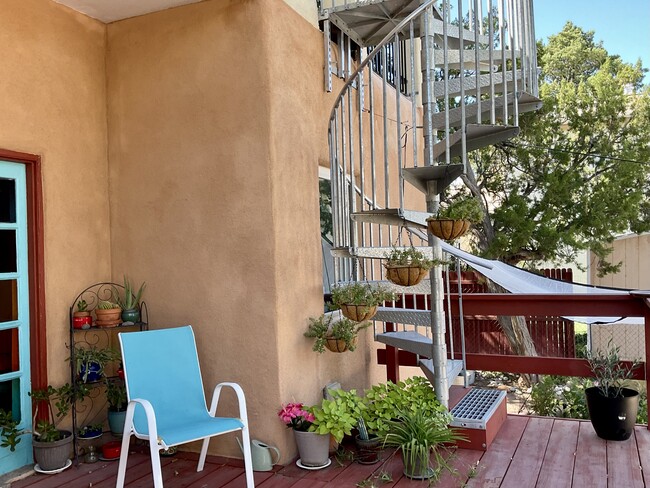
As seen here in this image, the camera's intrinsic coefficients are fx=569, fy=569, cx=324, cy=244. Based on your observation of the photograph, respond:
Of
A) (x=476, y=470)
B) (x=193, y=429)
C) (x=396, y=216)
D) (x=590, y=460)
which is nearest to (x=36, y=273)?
(x=193, y=429)

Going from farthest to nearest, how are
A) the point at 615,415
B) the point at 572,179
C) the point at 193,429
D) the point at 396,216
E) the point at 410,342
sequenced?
the point at 572,179, the point at 410,342, the point at 615,415, the point at 396,216, the point at 193,429

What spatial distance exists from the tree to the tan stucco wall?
6.90 m

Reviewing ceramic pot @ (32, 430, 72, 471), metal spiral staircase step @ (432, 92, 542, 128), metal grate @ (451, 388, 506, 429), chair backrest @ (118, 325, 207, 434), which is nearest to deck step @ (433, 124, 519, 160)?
metal spiral staircase step @ (432, 92, 542, 128)

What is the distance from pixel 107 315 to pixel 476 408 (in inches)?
100

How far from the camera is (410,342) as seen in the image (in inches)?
153

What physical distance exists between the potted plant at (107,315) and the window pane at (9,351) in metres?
0.46

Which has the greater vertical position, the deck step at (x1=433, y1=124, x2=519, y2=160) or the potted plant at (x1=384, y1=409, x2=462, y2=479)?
the deck step at (x1=433, y1=124, x2=519, y2=160)

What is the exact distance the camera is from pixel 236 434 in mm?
3553

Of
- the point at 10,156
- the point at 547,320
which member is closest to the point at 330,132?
the point at 10,156

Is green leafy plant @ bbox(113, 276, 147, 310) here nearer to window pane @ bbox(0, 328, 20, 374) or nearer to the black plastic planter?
window pane @ bbox(0, 328, 20, 374)

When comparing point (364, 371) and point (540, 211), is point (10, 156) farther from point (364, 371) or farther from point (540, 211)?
point (540, 211)

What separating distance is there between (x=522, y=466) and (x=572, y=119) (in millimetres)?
7926

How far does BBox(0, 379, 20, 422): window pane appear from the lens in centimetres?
328

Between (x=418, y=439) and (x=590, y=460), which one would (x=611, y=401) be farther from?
(x=418, y=439)
